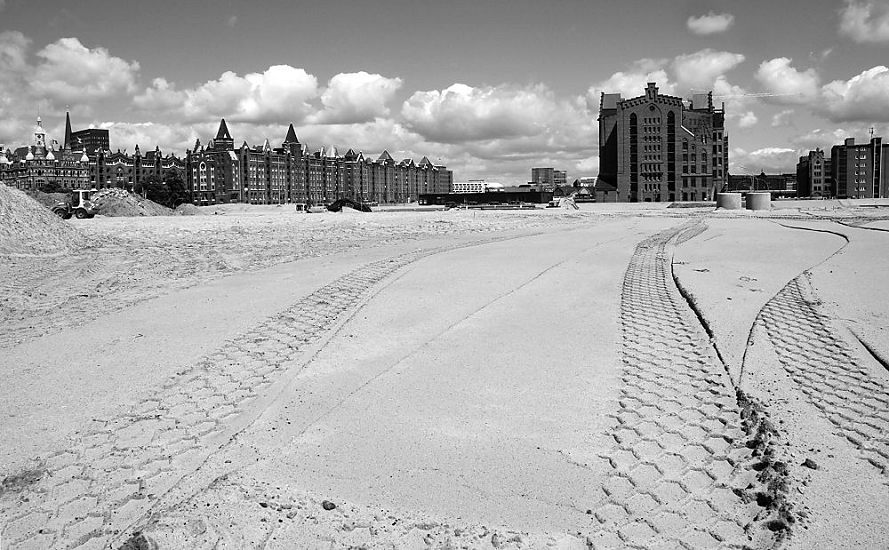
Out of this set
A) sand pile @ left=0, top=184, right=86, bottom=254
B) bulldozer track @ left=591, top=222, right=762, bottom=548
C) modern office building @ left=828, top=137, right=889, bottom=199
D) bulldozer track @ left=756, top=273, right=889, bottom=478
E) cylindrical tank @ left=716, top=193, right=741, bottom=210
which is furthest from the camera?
modern office building @ left=828, top=137, right=889, bottom=199

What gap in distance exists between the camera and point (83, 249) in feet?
62.2

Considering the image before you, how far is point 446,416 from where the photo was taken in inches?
223

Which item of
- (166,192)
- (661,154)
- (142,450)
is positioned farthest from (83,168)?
(142,450)

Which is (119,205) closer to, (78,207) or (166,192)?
(78,207)

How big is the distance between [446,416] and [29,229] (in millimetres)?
17178

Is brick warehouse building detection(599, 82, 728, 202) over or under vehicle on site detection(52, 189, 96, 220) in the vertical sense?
over

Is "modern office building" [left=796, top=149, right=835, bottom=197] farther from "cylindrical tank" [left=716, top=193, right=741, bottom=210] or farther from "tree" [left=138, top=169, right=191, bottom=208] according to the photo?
"tree" [left=138, top=169, right=191, bottom=208]

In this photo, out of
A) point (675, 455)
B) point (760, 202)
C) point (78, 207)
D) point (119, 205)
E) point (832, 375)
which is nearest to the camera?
point (675, 455)

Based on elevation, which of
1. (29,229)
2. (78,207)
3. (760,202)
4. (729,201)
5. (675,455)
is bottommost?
(675,455)

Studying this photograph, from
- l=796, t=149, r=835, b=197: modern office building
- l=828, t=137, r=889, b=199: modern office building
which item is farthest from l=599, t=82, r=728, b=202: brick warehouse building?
l=796, t=149, r=835, b=197: modern office building

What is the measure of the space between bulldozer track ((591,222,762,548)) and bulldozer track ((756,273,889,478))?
757 millimetres

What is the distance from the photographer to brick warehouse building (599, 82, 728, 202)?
114688 mm

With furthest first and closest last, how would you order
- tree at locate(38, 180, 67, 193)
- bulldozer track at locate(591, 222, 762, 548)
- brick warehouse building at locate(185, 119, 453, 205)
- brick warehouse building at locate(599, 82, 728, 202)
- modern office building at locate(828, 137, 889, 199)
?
1. brick warehouse building at locate(185, 119, 453, 205)
2. tree at locate(38, 180, 67, 193)
3. modern office building at locate(828, 137, 889, 199)
4. brick warehouse building at locate(599, 82, 728, 202)
5. bulldozer track at locate(591, 222, 762, 548)

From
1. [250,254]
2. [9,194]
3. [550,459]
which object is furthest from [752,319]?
[9,194]
